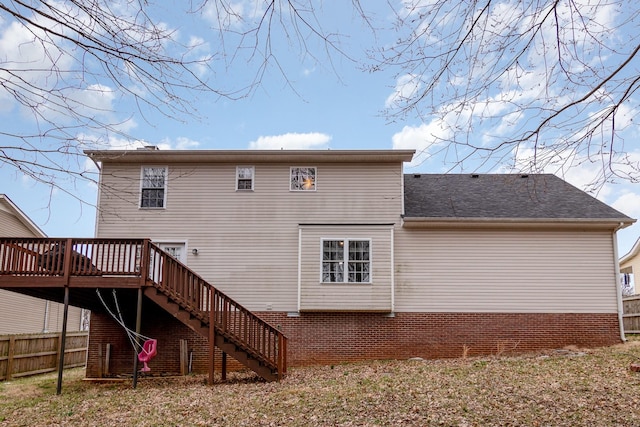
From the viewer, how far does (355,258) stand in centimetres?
1584

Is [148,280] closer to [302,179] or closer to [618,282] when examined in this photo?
[302,179]

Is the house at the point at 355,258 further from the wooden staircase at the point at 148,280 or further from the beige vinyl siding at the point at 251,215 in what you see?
the wooden staircase at the point at 148,280

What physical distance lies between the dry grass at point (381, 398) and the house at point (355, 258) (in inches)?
85.0

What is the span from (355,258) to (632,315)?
31.8 feet

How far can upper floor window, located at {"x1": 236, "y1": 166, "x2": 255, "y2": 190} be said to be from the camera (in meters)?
16.7

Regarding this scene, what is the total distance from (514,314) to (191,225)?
956 centimetres

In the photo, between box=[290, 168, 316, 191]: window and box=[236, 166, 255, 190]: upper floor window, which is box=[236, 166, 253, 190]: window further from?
box=[290, 168, 316, 191]: window

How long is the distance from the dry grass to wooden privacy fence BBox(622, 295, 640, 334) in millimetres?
5481

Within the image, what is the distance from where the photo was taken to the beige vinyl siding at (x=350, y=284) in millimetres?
15484

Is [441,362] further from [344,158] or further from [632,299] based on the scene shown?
[632,299]

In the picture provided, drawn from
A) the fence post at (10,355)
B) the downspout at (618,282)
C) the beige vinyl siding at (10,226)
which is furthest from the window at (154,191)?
the downspout at (618,282)

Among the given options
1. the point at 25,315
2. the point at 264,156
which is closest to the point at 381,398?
the point at 264,156

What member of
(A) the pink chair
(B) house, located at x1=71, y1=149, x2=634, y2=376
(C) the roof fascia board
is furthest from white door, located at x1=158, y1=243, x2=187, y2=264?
(C) the roof fascia board

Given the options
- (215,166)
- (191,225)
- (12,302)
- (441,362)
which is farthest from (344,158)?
(12,302)
